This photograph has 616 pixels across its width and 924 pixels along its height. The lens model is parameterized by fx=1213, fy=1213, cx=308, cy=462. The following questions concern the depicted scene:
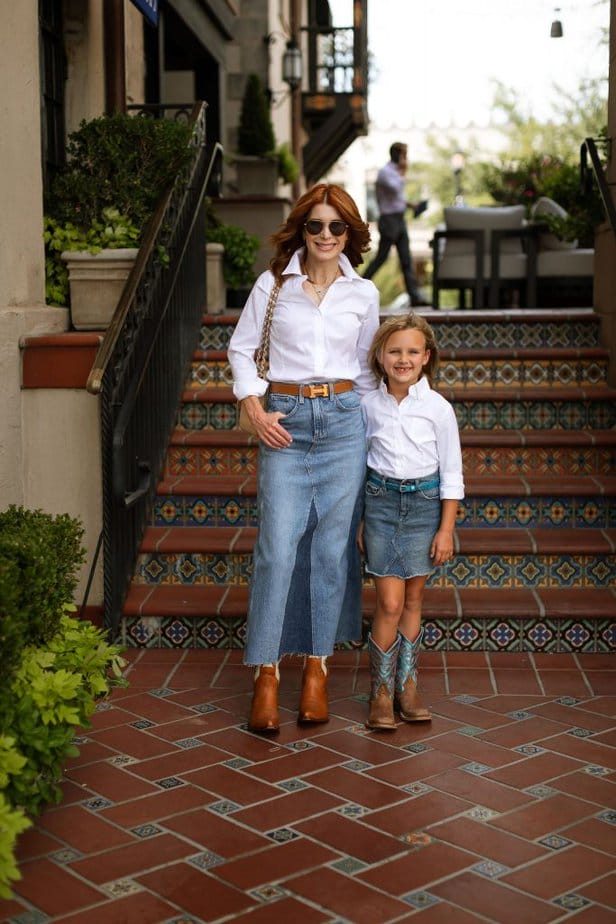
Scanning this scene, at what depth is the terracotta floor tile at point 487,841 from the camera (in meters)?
3.28

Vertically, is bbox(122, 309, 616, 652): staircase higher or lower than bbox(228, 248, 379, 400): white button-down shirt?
lower

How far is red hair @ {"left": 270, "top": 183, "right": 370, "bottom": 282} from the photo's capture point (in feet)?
13.7

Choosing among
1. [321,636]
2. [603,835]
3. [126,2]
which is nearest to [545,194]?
[126,2]

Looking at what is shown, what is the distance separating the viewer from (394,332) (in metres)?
4.20

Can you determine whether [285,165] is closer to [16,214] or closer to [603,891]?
[16,214]

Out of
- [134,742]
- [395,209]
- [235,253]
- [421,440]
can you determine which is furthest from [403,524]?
[395,209]

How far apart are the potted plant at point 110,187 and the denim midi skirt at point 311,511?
8.09 feet

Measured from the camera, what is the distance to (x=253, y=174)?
1422 centimetres

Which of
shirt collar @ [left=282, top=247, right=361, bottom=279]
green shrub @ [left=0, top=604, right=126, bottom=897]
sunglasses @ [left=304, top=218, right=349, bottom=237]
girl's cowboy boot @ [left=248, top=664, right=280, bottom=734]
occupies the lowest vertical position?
girl's cowboy boot @ [left=248, top=664, right=280, bottom=734]

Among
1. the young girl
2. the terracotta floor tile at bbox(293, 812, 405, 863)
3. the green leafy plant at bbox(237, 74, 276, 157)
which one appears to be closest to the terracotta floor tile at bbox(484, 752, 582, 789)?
the young girl

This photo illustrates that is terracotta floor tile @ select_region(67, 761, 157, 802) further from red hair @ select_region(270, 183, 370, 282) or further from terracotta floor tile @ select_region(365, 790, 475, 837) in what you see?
Result: red hair @ select_region(270, 183, 370, 282)

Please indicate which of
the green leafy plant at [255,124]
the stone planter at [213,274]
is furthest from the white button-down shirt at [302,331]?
the green leafy plant at [255,124]

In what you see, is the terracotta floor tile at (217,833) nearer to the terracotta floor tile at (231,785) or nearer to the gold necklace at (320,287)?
the terracotta floor tile at (231,785)

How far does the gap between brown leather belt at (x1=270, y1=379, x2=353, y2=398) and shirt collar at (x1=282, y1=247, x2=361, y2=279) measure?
1.24ft
